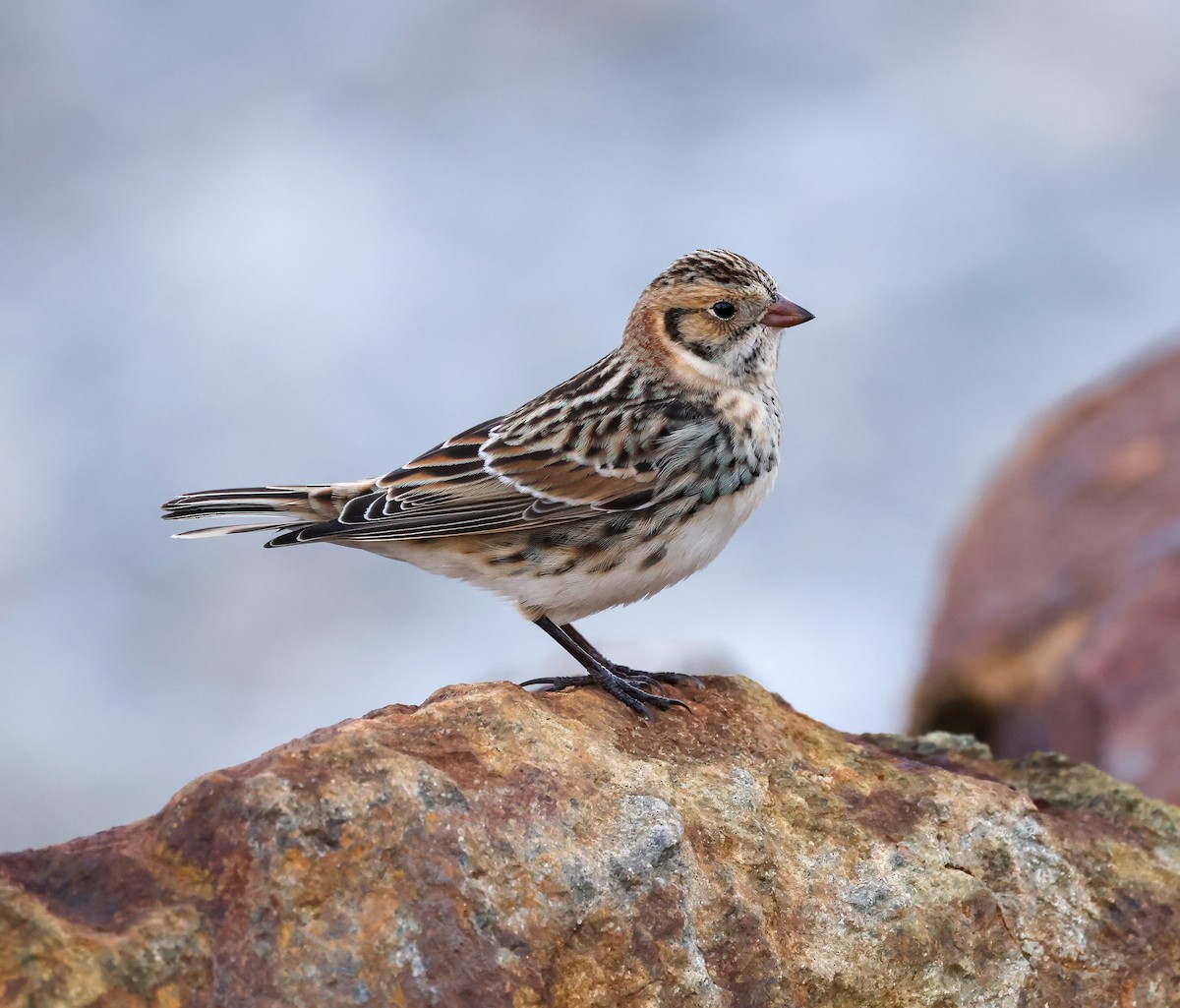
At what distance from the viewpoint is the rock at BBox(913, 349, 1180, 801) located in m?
6.50

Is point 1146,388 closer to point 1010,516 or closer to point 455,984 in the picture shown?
point 1010,516

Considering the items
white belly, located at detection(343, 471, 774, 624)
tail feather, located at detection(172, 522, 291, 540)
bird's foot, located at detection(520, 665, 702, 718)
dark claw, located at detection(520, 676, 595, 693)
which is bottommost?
bird's foot, located at detection(520, 665, 702, 718)

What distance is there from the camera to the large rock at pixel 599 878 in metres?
3.34

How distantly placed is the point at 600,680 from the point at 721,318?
5.66ft

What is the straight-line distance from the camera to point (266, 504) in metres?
5.76

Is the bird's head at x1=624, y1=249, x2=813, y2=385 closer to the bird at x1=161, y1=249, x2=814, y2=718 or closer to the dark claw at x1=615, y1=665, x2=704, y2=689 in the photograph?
the bird at x1=161, y1=249, x2=814, y2=718

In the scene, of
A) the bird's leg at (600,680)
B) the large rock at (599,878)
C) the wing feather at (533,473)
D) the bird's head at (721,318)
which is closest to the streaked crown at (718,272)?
the bird's head at (721,318)

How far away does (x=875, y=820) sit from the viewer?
426cm

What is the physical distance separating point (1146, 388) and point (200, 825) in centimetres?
666

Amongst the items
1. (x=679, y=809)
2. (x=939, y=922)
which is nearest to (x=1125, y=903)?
(x=939, y=922)

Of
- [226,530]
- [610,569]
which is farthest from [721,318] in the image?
[226,530]

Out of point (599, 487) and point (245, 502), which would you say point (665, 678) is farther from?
point (245, 502)

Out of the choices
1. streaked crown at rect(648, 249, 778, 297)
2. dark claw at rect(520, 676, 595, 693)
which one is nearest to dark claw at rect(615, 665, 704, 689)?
dark claw at rect(520, 676, 595, 693)

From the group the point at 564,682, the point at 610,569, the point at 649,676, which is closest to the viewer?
the point at 649,676
